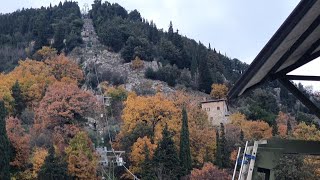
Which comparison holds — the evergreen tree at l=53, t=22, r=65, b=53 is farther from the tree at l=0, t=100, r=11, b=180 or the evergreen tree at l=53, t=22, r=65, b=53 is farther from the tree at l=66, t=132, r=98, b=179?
the tree at l=0, t=100, r=11, b=180

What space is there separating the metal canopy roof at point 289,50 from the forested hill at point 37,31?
2310 inches

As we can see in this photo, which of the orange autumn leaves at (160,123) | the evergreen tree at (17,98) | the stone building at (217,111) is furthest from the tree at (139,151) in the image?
the stone building at (217,111)

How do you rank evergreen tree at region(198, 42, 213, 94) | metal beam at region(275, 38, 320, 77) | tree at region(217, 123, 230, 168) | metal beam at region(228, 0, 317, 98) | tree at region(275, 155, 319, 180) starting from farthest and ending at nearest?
evergreen tree at region(198, 42, 213, 94) → tree at region(217, 123, 230, 168) → tree at region(275, 155, 319, 180) → metal beam at region(275, 38, 320, 77) → metal beam at region(228, 0, 317, 98)

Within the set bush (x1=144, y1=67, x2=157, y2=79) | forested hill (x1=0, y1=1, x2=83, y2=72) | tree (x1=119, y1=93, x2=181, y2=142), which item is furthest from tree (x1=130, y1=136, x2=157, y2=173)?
forested hill (x1=0, y1=1, x2=83, y2=72)

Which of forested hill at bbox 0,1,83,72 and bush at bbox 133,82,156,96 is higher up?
forested hill at bbox 0,1,83,72

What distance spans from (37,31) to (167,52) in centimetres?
2004

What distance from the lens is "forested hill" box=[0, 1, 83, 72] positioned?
65.4 metres

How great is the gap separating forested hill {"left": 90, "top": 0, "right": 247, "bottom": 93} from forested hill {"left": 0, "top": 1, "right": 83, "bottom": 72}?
4.74 meters

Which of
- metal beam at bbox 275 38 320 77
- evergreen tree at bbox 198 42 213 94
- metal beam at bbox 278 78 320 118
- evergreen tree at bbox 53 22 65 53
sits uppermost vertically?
evergreen tree at bbox 53 22 65 53

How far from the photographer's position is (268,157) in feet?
11.2

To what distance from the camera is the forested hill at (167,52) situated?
192 ft

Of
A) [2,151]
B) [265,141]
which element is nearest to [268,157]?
[265,141]

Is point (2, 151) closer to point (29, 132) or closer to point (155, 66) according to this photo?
point (29, 132)

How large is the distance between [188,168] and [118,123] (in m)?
13.0
